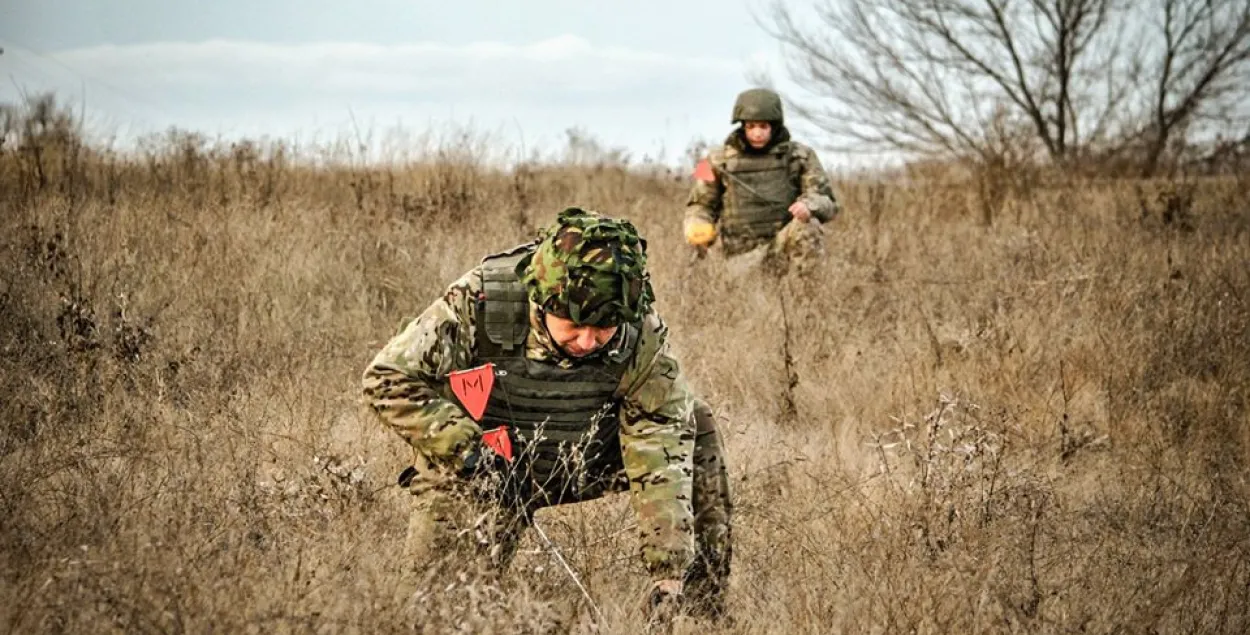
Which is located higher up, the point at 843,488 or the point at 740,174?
the point at 740,174

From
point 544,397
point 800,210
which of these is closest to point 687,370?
point 800,210

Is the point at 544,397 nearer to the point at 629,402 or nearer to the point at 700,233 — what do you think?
the point at 629,402

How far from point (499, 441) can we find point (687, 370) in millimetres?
2739

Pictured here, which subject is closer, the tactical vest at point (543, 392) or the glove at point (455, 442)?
the glove at point (455, 442)

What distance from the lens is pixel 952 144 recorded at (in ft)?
47.0

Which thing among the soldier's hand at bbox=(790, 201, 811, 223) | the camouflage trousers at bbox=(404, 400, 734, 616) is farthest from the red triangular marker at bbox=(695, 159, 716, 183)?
the camouflage trousers at bbox=(404, 400, 734, 616)

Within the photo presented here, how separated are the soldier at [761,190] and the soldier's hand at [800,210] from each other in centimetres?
8

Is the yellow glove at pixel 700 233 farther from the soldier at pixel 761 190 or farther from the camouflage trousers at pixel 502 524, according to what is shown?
the camouflage trousers at pixel 502 524

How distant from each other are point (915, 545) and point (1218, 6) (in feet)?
43.4

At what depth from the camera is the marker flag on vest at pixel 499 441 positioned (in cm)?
317

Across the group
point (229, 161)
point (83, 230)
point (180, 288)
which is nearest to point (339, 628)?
point (180, 288)

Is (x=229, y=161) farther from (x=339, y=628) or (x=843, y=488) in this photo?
(x=339, y=628)

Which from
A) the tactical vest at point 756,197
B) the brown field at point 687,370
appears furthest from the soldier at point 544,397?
the tactical vest at point 756,197

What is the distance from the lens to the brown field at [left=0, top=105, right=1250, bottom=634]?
2.94m
